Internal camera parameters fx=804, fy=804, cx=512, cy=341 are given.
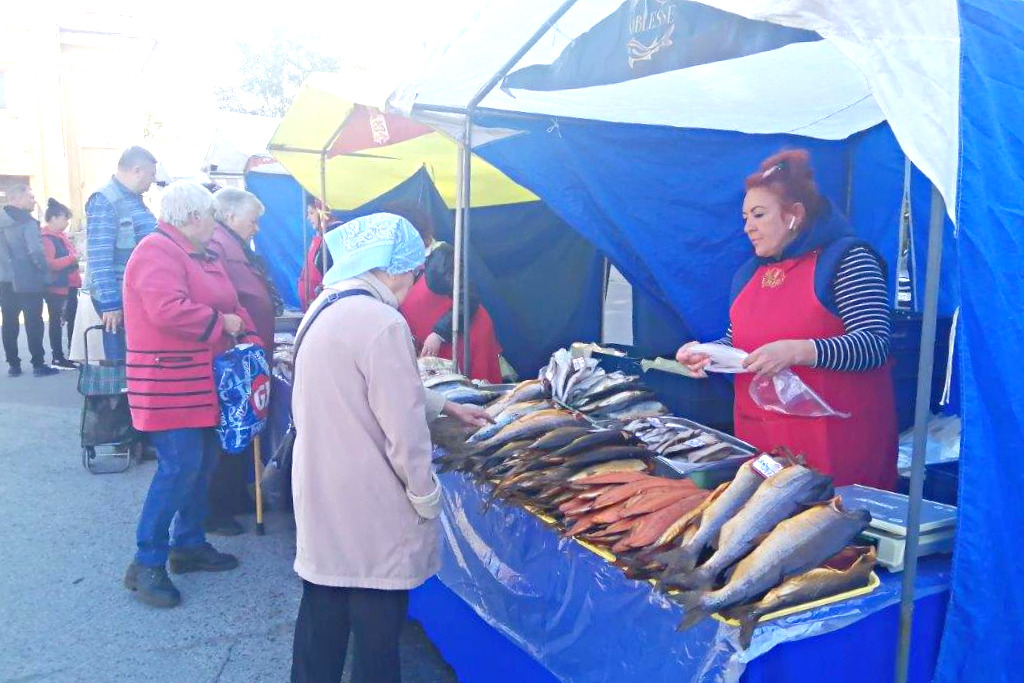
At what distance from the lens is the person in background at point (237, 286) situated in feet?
16.1

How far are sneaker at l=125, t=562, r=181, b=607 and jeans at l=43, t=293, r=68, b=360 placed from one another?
23.0 feet

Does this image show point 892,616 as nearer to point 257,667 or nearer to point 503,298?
point 257,667

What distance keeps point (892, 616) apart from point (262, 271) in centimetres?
439

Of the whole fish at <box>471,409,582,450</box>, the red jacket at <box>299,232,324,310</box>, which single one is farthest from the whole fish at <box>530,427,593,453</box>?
the red jacket at <box>299,232,324,310</box>

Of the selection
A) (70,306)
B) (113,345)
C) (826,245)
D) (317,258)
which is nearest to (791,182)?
(826,245)

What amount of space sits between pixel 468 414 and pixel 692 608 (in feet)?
5.09

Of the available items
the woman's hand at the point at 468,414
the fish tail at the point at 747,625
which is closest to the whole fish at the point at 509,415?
the woman's hand at the point at 468,414

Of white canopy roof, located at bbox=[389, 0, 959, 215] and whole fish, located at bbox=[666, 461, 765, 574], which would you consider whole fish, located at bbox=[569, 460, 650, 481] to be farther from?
white canopy roof, located at bbox=[389, 0, 959, 215]

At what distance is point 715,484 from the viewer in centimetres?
276

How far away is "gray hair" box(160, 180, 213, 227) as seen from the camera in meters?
4.02

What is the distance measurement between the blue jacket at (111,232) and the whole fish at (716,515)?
4691 millimetres

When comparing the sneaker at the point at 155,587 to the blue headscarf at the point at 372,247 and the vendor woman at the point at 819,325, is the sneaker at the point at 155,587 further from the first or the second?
→ the vendor woman at the point at 819,325

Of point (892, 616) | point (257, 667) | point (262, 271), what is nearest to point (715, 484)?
point (892, 616)

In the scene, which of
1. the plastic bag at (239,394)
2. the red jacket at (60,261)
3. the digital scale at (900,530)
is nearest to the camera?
the digital scale at (900,530)
